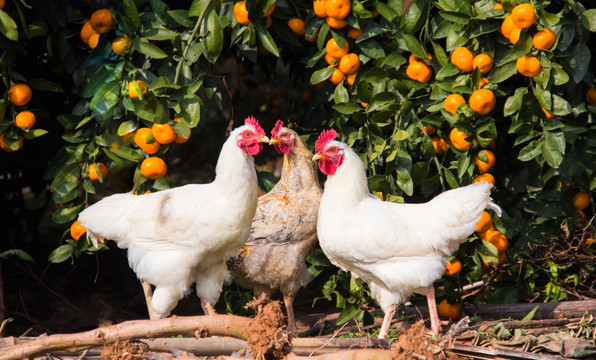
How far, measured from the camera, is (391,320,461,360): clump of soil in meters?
2.67

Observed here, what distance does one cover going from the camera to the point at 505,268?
3.85 metres

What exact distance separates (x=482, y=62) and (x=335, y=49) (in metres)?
0.73

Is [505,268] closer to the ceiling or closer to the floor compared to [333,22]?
closer to the floor

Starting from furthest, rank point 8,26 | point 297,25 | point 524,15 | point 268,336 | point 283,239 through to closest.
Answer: point 283,239 < point 297,25 < point 8,26 < point 524,15 < point 268,336

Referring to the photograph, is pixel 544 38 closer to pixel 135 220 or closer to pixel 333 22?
pixel 333 22

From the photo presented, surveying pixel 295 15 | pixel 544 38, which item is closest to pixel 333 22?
pixel 295 15

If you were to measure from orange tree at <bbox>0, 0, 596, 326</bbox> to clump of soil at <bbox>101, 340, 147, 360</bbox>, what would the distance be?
1095mm

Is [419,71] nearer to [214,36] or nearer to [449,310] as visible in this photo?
[214,36]

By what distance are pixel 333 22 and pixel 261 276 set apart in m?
1.53

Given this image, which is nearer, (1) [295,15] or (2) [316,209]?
(1) [295,15]

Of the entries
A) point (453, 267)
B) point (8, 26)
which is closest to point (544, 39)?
point (453, 267)

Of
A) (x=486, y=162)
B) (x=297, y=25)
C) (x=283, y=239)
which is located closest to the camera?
(x=486, y=162)

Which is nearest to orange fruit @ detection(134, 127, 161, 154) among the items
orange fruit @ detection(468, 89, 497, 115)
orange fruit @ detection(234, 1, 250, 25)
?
orange fruit @ detection(234, 1, 250, 25)

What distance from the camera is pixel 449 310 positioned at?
12.5 feet
